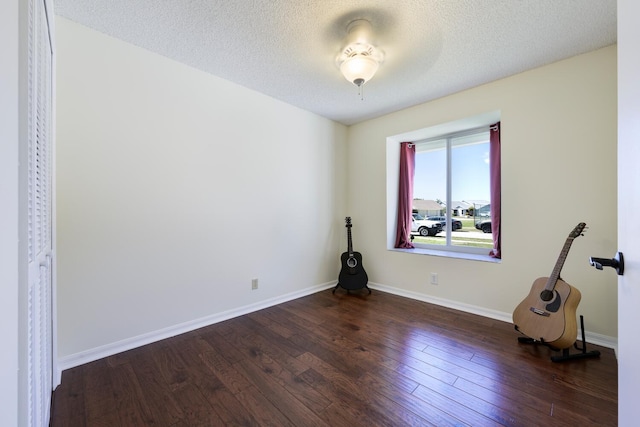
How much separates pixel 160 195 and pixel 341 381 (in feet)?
6.81

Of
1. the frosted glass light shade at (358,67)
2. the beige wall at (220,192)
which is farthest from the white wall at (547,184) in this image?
the frosted glass light shade at (358,67)

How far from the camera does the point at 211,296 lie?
2.57m

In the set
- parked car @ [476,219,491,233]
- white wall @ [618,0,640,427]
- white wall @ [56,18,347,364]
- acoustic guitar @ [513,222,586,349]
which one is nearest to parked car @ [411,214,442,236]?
parked car @ [476,219,491,233]

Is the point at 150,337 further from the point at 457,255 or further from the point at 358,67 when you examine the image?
the point at 457,255

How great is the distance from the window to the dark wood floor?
1204mm

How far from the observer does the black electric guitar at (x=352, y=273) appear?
11.4 ft

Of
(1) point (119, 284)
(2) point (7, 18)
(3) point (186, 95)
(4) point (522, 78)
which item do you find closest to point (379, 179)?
(4) point (522, 78)

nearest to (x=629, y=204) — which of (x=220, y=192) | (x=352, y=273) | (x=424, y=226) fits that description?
(x=220, y=192)

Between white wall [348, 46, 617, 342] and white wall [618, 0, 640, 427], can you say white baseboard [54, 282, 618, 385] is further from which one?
white wall [618, 0, 640, 427]

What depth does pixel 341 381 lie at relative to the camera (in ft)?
5.60

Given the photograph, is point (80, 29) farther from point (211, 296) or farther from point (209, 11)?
point (211, 296)

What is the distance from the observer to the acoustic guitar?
73.4 inches

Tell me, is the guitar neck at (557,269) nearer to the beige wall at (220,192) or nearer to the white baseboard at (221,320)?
the beige wall at (220,192)

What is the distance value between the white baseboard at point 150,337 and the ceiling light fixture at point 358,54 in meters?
2.51
